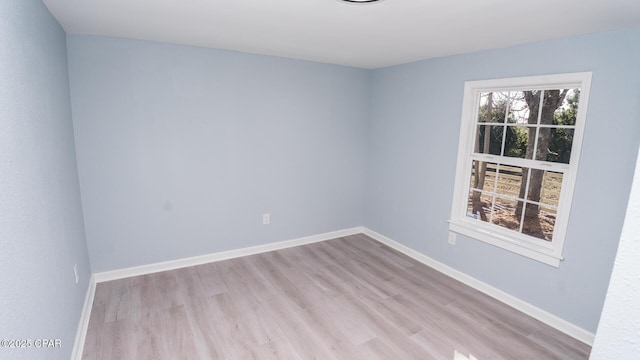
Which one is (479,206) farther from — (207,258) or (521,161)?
(207,258)

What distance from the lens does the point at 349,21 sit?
7.03 ft

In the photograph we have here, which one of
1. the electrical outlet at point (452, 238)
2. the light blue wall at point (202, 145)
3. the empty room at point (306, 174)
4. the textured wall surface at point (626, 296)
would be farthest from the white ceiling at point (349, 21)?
the electrical outlet at point (452, 238)

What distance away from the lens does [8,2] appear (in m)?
1.29

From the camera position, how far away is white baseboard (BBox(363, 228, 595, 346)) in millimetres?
2375

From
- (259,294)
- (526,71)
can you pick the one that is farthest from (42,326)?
(526,71)

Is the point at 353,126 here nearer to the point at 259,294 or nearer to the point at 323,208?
the point at 323,208

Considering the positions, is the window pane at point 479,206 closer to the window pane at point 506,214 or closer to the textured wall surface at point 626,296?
the window pane at point 506,214

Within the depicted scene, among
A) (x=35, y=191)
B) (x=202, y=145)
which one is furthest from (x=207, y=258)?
(x=35, y=191)

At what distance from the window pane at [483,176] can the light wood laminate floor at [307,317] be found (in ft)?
3.27

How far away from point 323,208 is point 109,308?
2.47 m

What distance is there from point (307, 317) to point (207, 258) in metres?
1.45

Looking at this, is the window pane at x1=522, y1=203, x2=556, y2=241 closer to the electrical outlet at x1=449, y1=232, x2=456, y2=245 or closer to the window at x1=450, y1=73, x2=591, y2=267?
the window at x1=450, y1=73, x2=591, y2=267

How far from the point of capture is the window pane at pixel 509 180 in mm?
2838

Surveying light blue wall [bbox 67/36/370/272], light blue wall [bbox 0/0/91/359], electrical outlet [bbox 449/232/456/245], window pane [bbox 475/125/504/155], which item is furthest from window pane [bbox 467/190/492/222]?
light blue wall [bbox 0/0/91/359]
